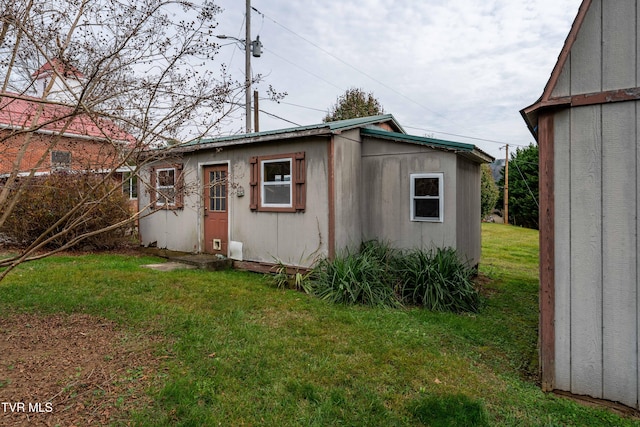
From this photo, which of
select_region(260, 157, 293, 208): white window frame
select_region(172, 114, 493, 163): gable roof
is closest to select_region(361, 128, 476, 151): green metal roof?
select_region(172, 114, 493, 163): gable roof

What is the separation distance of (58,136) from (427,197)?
5.62 metres

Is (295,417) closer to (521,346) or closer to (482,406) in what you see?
(482,406)

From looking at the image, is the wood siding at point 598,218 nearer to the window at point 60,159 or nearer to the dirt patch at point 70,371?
the dirt patch at point 70,371

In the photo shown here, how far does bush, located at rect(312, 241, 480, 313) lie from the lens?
5.51 meters

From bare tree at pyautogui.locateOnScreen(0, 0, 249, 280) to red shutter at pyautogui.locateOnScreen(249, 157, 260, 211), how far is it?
4012 mm

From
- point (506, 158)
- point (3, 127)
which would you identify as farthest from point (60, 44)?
point (506, 158)

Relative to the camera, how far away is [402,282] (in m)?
6.01

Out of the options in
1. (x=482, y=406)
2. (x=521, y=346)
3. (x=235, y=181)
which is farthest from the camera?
(x=235, y=181)

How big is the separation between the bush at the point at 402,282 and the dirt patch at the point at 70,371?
2951 millimetres

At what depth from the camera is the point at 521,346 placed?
4.12 metres

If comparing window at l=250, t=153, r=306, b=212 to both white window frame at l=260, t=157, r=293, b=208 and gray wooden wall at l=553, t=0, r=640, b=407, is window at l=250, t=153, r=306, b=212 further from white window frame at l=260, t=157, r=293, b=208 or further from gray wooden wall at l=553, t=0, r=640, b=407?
gray wooden wall at l=553, t=0, r=640, b=407

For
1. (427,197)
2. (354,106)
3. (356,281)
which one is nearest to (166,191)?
(356,281)

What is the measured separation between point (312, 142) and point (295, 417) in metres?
5.22

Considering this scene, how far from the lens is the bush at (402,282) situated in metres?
5.51
